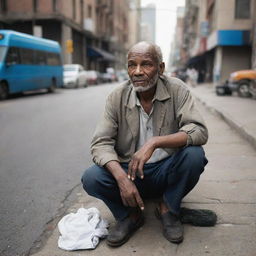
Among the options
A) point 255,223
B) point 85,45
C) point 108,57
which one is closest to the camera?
point 255,223

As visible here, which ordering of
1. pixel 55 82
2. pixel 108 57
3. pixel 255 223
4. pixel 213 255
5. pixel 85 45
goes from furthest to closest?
1. pixel 108 57
2. pixel 85 45
3. pixel 55 82
4. pixel 255 223
5. pixel 213 255

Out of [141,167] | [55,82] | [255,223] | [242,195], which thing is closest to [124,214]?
[141,167]

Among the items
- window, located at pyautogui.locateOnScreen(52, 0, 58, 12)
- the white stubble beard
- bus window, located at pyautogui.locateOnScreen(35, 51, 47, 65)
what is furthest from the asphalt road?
window, located at pyautogui.locateOnScreen(52, 0, 58, 12)

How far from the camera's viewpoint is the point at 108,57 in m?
51.1

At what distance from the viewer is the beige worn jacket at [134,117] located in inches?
114

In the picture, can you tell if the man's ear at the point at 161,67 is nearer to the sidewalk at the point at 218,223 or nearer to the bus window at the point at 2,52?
the sidewalk at the point at 218,223

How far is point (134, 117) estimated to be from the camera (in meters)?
2.94

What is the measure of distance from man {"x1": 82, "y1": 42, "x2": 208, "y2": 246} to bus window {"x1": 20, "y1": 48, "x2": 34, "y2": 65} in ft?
49.1

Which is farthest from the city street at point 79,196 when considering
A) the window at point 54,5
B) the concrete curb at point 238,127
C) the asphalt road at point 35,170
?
the window at point 54,5

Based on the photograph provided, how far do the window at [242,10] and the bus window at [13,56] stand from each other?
686 inches

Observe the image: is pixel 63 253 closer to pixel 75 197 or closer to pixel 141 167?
pixel 141 167

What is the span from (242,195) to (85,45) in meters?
40.7

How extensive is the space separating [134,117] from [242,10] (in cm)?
2659

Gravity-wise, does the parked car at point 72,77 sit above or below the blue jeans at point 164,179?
below
